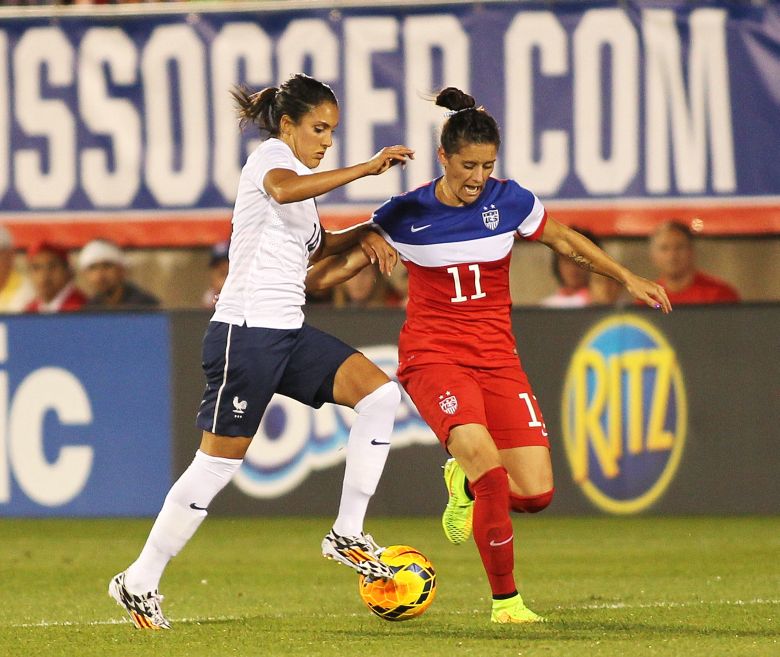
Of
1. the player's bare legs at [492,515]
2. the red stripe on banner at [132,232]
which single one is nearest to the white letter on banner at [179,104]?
the red stripe on banner at [132,232]

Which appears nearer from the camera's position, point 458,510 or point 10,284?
point 458,510

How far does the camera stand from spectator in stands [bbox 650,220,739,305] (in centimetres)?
1169

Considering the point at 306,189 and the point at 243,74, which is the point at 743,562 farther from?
the point at 243,74

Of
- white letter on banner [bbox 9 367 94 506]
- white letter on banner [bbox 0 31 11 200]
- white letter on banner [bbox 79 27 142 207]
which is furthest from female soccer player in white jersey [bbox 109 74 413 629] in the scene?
white letter on banner [bbox 0 31 11 200]

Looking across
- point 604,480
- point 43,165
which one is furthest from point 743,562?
point 43,165

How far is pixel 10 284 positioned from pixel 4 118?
1.24m

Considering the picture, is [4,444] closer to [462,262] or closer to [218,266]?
[218,266]

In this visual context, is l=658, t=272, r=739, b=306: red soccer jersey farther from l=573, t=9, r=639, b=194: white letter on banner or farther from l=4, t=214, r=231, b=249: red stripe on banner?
l=4, t=214, r=231, b=249: red stripe on banner

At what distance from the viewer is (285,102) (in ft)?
22.4

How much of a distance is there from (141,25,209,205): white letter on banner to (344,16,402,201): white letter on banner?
3.57 ft

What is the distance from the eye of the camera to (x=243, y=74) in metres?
12.6

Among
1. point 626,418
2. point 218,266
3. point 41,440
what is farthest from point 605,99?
point 41,440

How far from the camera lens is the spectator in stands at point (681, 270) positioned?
460 inches

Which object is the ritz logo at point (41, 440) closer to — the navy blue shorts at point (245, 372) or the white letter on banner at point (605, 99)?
the white letter on banner at point (605, 99)
